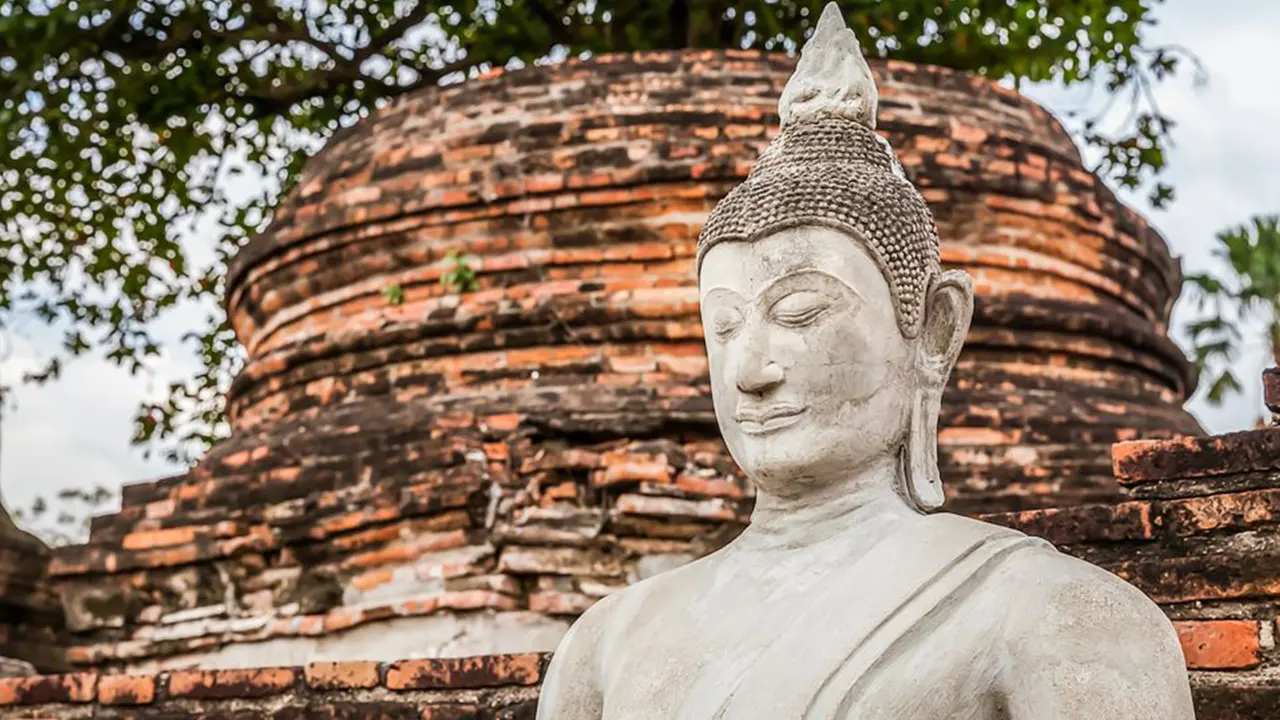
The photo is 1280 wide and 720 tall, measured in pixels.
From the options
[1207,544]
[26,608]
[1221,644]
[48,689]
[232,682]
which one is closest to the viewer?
[1221,644]

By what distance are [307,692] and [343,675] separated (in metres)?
0.14

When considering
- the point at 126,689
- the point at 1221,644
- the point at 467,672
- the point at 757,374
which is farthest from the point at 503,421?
the point at 757,374

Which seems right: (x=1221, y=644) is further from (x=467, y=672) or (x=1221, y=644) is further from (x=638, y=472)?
(x=638, y=472)

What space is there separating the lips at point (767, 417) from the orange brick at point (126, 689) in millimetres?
2755

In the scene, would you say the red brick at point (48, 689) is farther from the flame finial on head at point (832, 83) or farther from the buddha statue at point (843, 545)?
the flame finial on head at point (832, 83)

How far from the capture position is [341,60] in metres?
11.0

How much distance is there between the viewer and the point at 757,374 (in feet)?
8.89

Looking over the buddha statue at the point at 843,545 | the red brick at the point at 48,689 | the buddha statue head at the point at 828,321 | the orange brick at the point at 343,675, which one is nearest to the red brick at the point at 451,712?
the orange brick at the point at 343,675

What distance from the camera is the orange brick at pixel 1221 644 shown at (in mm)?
3500

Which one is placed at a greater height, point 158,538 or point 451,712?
point 158,538

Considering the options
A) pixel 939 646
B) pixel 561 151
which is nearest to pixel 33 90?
pixel 561 151

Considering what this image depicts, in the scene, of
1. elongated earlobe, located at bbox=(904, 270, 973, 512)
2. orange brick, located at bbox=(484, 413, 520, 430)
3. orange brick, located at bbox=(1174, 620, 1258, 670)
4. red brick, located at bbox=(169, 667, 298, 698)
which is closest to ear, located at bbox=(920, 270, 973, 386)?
elongated earlobe, located at bbox=(904, 270, 973, 512)

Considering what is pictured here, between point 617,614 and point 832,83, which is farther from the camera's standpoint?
point 832,83

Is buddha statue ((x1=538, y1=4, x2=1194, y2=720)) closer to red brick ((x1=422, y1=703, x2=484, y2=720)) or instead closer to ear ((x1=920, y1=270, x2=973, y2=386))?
ear ((x1=920, y1=270, x2=973, y2=386))
